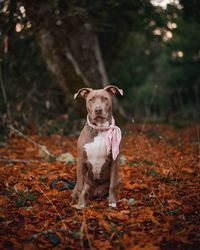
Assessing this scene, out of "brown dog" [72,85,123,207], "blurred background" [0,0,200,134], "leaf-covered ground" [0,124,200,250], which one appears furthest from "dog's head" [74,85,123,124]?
"blurred background" [0,0,200,134]

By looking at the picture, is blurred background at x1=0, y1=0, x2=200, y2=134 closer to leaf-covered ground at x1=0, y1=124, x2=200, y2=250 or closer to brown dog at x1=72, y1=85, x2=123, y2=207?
leaf-covered ground at x1=0, y1=124, x2=200, y2=250

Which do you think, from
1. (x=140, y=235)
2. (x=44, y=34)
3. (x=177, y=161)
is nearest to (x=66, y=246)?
(x=140, y=235)

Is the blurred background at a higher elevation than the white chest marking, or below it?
higher

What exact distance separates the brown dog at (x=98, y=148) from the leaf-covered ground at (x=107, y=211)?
219 mm

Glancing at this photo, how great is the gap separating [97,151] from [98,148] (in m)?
0.04

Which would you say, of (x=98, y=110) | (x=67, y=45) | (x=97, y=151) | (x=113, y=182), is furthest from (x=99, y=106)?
(x=67, y=45)

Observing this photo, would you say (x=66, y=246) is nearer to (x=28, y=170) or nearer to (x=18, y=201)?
(x=18, y=201)

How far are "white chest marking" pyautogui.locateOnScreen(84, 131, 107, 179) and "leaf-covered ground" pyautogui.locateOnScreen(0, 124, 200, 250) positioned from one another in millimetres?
467

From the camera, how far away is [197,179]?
4.53m

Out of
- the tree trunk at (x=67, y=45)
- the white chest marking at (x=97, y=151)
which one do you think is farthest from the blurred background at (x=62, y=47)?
the white chest marking at (x=97, y=151)

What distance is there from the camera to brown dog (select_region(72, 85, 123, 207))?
12.0 feet

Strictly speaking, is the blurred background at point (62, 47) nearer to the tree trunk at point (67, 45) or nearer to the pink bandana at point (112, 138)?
the tree trunk at point (67, 45)

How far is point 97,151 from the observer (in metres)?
3.69

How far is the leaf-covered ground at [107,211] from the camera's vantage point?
106 inches
